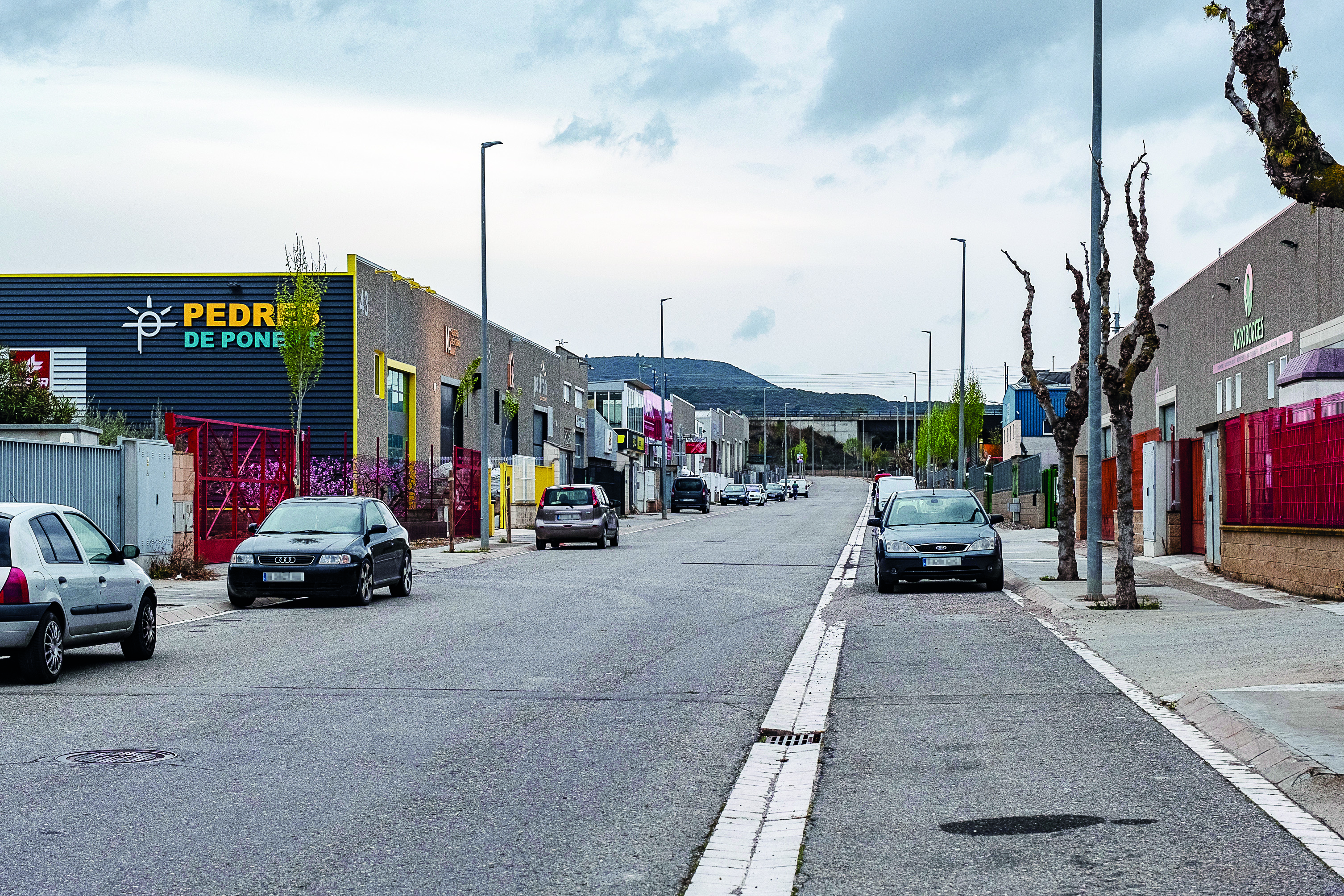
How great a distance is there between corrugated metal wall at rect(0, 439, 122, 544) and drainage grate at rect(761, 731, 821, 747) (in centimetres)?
1392

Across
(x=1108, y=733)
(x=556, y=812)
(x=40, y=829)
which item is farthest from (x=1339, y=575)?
(x=40, y=829)

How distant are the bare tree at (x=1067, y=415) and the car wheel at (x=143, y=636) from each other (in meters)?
13.3

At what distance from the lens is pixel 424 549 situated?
1441 inches

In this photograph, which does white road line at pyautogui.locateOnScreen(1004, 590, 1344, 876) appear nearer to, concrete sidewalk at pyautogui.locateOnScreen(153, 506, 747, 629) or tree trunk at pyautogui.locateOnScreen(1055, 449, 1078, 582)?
concrete sidewalk at pyautogui.locateOnScreen(153, 506, 747, 629)

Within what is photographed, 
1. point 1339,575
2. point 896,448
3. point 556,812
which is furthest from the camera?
point 896,448

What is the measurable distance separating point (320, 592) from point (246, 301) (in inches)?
1107

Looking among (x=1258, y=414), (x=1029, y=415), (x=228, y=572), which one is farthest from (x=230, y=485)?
(x=1029, y=415)

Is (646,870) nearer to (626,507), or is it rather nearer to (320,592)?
(320,592)

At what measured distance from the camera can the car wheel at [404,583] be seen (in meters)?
21.7

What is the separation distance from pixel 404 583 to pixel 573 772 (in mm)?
14271

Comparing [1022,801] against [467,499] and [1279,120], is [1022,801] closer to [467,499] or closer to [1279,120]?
[1279,120]

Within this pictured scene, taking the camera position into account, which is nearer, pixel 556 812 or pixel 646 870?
pixel 646 870

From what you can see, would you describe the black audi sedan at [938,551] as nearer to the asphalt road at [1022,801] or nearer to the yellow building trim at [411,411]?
the asphalt road at [1022,801]

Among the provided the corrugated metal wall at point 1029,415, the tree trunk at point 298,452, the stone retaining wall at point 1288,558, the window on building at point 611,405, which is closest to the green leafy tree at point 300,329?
the tree trunk at point 298,452
